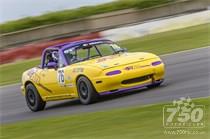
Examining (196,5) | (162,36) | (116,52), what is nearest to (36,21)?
(196,5)

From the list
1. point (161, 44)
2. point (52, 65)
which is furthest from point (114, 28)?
point (52, 65)

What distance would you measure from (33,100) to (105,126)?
4.53 metres

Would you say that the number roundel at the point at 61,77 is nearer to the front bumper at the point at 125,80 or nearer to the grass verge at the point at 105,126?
the front bumper at the point at 125,80

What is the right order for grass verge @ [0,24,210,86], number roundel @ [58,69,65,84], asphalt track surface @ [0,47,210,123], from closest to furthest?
A: asphalt track surface @ [0,47,210,123], number roundel @ [58,69,65,84], grass verge @ [0,24,210,86]

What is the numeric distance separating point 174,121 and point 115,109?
2.24 meters

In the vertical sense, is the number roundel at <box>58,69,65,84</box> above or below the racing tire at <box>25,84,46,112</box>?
above

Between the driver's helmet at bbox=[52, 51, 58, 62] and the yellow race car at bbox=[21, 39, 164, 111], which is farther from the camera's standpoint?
the driver's helmet at bbox=[52, 51, 58, 62]

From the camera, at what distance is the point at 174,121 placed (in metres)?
7.73

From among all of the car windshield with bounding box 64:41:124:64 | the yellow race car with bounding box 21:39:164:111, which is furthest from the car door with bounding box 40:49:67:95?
the car windshield with bounding box 64:41:124:64

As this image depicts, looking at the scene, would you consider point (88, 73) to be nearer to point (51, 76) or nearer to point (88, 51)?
point (88, 51)

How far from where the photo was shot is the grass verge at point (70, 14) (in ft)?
99.6

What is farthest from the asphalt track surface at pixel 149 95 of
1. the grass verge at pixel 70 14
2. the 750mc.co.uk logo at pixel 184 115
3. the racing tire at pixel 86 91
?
the grass verge at pixel 70 14

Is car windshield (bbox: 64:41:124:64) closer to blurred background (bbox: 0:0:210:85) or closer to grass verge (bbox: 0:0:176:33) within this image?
blurred background (bbox: 0:0:210:85)

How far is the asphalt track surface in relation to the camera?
33.7ft
